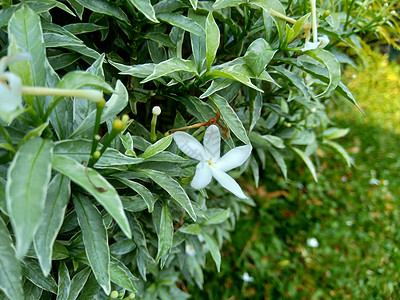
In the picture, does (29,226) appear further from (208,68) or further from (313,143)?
(313,143)

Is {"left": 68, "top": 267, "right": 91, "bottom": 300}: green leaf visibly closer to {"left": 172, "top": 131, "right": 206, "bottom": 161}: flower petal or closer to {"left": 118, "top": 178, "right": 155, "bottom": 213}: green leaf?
{"left": 118, "top": 178, "right": 155, "bottom": 213}: green leaf

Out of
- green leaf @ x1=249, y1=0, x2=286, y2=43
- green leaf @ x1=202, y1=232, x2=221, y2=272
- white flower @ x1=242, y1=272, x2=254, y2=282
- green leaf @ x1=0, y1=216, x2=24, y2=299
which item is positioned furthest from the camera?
white flower @ x1=242, y1=272, x2=254, y2=282

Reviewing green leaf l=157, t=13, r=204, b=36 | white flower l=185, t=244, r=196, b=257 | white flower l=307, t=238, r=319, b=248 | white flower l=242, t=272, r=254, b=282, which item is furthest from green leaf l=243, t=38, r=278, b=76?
white flower l=307, t=238, r=319, b=248

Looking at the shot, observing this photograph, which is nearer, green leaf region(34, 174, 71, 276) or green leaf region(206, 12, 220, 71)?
green leaf region(34, 174, 71, 276)

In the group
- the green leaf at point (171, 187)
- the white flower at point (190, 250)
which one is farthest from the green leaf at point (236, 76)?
the white flower at point (190, 250)

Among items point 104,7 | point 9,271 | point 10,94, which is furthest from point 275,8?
point 9,271

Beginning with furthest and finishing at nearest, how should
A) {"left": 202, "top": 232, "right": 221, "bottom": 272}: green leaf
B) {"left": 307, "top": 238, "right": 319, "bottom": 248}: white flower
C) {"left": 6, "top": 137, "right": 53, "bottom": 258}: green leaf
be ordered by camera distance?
{"left": 307, "top": 238, "right": 319, "bottom": 248}: white flower, {"left": 202, "top": 232, "right": 221, "bottom": 272}: green leaf, {"left": 6, "top": 137, "right": 53, "bottom": 258}: green leaf

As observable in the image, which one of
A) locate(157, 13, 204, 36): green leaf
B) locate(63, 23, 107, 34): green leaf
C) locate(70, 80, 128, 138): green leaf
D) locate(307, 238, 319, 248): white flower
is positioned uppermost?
locate(157, 13, 204, 36): green leaf
